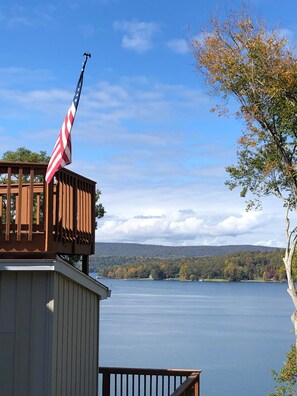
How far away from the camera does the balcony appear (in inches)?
280

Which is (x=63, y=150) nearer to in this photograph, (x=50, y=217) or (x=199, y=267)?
(x=50, y=217)

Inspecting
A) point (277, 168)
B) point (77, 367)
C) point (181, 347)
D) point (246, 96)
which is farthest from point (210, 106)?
point (181, 347)

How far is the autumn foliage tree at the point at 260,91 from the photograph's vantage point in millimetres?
15875

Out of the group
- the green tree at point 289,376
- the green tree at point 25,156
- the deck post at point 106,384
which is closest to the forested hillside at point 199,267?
the green tree at point 25,156

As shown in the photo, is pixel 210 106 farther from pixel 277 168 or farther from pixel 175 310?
pixel 175 310

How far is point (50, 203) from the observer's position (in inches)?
281

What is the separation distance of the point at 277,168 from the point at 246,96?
7.32 ft

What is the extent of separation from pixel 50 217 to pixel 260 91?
34.1ft

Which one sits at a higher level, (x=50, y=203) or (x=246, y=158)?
(x=246, y=158)

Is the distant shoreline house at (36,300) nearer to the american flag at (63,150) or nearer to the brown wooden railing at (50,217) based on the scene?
the brown wooden railing at (50,217)

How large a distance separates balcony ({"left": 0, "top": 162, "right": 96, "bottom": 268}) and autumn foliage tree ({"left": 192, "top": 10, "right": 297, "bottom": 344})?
8337mm

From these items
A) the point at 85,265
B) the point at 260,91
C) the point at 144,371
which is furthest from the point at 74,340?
the point at 260,91

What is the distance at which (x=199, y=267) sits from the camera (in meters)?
154

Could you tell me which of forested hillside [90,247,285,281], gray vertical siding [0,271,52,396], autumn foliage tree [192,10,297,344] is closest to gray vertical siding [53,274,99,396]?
gray vertical siding [0,271,52,396]
